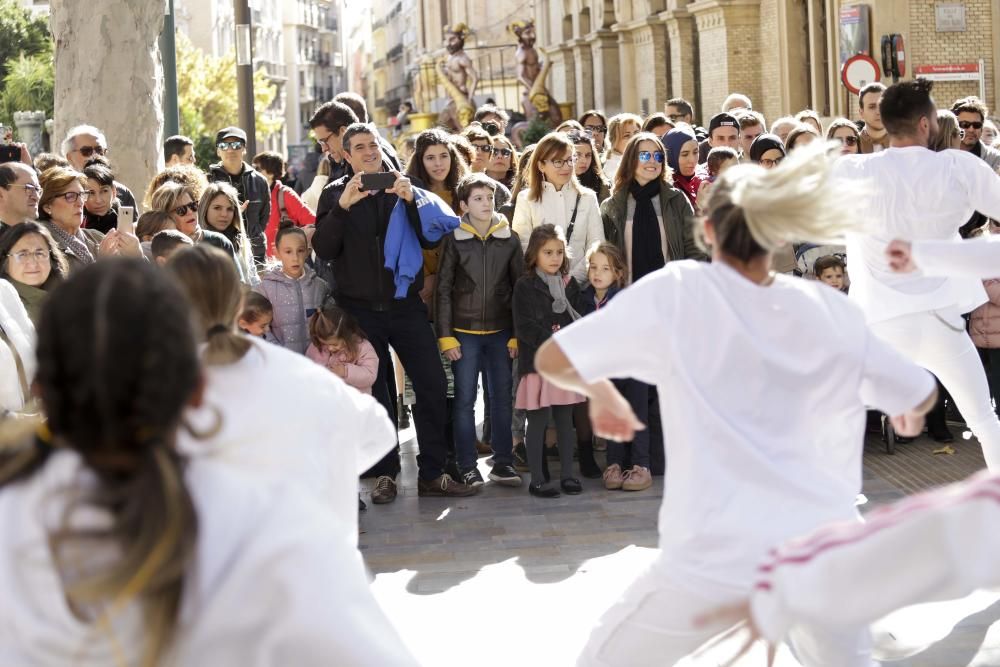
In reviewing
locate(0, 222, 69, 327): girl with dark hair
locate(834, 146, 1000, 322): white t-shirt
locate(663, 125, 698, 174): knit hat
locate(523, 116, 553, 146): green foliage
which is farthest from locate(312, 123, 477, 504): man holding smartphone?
locate(523, 116, 553, 146): green foliage

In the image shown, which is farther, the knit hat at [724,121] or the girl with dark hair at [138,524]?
the knit hat at [724,121]

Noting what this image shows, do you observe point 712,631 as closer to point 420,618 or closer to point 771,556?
point 771,556

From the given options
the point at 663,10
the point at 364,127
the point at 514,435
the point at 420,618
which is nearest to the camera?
the point at 420,618

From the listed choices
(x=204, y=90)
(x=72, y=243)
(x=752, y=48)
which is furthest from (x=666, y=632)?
(x=204, y=90)

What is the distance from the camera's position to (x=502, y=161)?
11625mm

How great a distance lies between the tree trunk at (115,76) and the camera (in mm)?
13000

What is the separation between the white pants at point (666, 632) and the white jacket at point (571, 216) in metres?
5.77

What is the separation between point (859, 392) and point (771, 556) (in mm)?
1189

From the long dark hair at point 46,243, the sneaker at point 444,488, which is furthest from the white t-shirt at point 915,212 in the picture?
the long dark hair at point 46,243

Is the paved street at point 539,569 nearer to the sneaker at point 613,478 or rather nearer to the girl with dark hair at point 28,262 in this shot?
the sneaker at point 613,478

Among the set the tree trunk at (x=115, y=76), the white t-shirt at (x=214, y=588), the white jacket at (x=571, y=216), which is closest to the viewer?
the white t-shirt at (x=214, y=588)

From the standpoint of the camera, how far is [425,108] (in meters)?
72.1

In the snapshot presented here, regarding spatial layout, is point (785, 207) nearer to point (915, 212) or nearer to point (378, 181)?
point (915, 212)

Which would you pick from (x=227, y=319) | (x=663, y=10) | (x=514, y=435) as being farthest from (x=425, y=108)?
(x=227, y=319)
